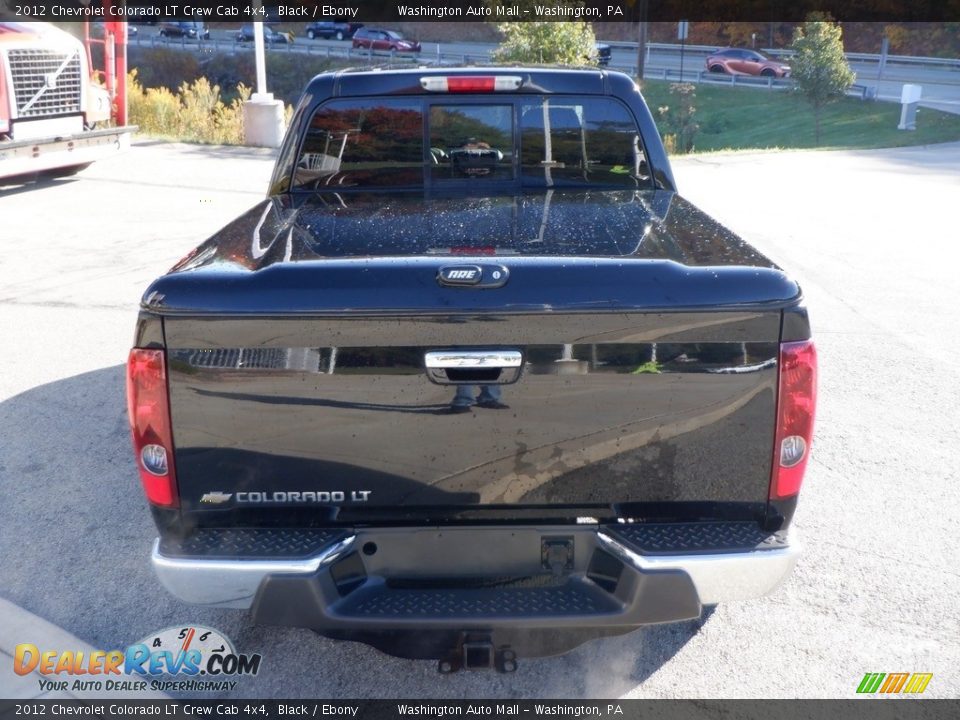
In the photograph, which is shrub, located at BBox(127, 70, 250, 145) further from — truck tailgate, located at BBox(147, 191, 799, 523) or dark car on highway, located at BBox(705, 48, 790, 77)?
dark car on highway, located at BBox(705, 48, 790, 77)

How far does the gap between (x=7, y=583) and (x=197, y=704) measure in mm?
1296

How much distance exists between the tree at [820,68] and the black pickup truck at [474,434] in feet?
103

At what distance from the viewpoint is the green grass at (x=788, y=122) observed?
90.6ft

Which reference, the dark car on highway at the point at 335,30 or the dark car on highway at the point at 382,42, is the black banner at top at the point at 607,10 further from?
the dark car on highway at the point at 382,42

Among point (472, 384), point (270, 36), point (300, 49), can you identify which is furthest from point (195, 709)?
point (270, 36)

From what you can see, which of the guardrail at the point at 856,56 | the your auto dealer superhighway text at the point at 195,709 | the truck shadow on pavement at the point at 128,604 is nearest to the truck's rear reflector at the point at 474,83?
the truck shadow on pavement at the point at 128,604

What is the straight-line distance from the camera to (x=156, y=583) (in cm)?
416

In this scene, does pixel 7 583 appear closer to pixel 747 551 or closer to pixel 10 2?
pixel 747 551

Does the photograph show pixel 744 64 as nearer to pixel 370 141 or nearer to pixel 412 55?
pixel 412 55

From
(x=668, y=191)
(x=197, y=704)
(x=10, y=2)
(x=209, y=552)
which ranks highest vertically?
(x=10, y=2)

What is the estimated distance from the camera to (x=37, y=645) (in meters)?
3.62

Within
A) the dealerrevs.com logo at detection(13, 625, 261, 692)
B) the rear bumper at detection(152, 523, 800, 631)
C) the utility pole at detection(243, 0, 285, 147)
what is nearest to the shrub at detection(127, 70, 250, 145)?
the utility pole at detection(243, 0, 285, 147)

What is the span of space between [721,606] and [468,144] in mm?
2297

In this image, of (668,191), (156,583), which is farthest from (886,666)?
(156,583)
